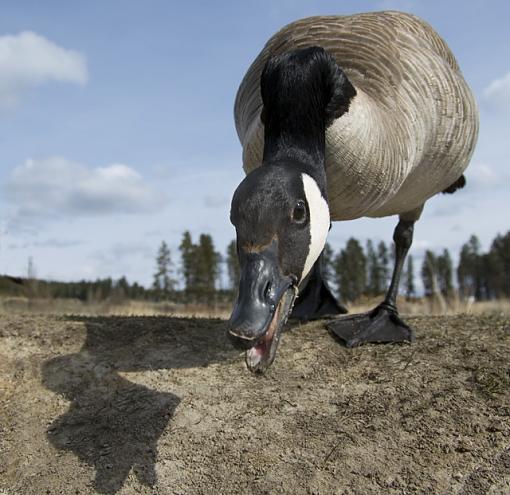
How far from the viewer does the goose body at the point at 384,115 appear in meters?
4.46

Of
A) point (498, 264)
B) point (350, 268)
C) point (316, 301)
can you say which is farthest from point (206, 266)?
point (316, 301)

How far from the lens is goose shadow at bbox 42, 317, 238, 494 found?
4.02m

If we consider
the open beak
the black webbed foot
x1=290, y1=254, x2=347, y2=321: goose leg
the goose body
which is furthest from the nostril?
x1=290, y1=254, x2=347, y2=321: goose leg

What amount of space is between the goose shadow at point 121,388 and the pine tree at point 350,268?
76006 mm

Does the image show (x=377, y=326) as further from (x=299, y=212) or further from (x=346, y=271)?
(x=346, y=271)

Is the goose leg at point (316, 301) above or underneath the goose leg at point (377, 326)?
above

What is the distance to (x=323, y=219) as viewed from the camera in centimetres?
364

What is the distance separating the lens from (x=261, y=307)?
2.96m

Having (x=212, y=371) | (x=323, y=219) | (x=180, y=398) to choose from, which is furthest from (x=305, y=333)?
(x=323, y=219)

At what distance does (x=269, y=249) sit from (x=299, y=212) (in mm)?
321

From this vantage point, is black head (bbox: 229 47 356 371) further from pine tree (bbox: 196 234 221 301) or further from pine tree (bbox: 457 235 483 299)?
pine tree (bbox: 457 235 483 299)

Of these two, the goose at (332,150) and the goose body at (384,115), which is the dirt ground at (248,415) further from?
the goose body at (384,115)

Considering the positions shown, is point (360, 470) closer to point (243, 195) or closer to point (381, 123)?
point (243, 195)

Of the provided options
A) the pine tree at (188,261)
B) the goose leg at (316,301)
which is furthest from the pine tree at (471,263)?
the goose leg at (316,301)
